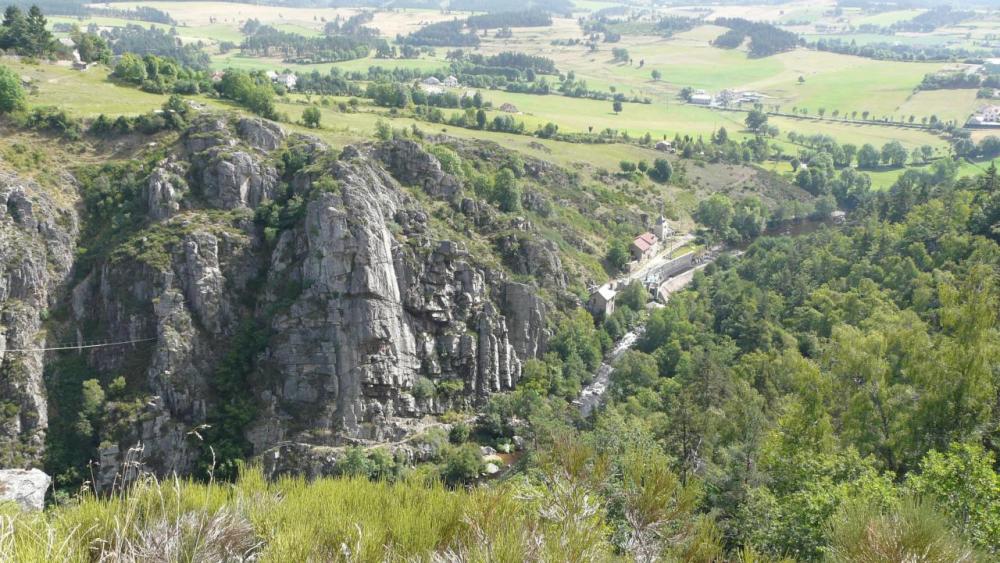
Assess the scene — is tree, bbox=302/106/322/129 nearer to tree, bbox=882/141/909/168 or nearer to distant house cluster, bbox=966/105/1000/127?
tree, bbox=882/141/909/168

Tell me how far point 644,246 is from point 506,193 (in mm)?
24438

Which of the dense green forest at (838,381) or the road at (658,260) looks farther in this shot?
the road at (658,260)

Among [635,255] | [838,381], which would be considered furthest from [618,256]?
[838,381]

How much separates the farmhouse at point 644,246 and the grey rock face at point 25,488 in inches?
3308

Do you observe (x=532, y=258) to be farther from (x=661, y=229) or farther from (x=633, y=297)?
(x=661, y=229)

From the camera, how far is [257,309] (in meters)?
64.3

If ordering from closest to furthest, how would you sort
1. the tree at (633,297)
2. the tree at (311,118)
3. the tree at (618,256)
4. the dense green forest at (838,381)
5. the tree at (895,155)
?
the dense green forest at (838,381) → the tree at (311,118) → the tree at (633,297) → the tree at (618,256) → the tree at (895,155)

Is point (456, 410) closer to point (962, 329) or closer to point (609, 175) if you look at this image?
point (962, 329)

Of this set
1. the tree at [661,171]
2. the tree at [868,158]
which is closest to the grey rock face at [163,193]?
the tree at [661,171]

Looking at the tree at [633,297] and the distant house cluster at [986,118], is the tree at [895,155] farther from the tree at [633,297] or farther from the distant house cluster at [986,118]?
the tree at [633,297]

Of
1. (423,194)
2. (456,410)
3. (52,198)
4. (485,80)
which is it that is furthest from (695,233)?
(485,80)

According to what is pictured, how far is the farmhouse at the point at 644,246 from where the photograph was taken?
99.4m

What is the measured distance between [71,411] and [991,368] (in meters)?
64.3

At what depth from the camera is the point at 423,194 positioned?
76.1 meters
